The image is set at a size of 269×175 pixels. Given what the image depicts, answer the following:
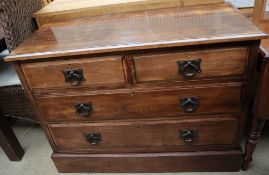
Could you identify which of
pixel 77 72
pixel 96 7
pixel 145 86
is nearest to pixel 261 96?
pixel 145 86

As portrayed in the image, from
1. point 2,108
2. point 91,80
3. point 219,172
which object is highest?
point 91,80

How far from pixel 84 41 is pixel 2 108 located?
0.87 meters

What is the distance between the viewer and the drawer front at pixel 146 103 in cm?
107

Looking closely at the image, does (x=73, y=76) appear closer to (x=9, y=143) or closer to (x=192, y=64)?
(x=192, y=64)

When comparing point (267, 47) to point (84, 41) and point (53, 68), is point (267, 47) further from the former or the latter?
point (53, 68)

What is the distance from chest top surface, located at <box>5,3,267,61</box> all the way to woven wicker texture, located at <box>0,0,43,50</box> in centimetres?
17

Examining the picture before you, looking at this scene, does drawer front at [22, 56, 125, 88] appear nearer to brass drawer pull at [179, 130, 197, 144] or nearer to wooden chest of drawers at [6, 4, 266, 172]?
wooden chest of drawers at [6, 4, 266, 172]

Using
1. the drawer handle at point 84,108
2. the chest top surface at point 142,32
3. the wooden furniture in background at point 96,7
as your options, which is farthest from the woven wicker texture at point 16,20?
the drawer handle at point 84,108

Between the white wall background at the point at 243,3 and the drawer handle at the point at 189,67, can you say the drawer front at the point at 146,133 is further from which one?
the white wall background at the point at 243,3

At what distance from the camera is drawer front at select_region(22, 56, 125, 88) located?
1032 millimetres

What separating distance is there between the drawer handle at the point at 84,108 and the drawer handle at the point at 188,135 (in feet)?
1.52

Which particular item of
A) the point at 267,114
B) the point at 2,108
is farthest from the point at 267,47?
the point at 2,108

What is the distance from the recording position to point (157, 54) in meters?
0.99

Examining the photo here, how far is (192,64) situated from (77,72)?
1.59 feet
